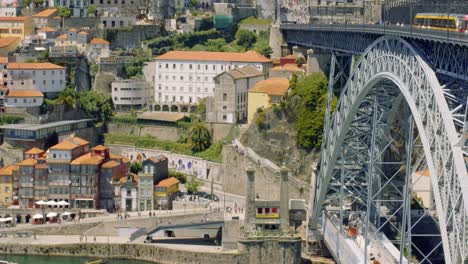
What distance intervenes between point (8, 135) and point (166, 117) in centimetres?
883

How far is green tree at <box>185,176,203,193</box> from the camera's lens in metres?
64.0

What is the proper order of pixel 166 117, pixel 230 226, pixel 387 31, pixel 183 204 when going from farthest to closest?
pixel 166 117 < pixel 183 204 < pixel 230 226 < pixel 387 31

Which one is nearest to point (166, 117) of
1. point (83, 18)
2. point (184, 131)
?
point (184, 131)

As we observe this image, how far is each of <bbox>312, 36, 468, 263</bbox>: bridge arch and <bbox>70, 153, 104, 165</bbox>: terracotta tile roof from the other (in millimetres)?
16422

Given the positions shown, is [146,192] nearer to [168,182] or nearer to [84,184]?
[168,182]

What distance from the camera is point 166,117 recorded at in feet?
233

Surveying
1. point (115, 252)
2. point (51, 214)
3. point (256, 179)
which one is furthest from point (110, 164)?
point (256, 179)

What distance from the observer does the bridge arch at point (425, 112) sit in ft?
96.4

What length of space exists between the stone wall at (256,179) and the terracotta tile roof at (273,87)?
156 inches

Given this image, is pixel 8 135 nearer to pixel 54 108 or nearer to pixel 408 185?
pixel 54 108

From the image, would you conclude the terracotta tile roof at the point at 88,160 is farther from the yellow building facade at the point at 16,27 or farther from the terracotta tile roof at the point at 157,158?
the yellow building facade at the point at 16,27

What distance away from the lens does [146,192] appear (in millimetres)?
61500

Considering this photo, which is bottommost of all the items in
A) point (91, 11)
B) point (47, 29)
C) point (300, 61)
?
point (300, 61)

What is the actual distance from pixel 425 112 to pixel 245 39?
160ft
